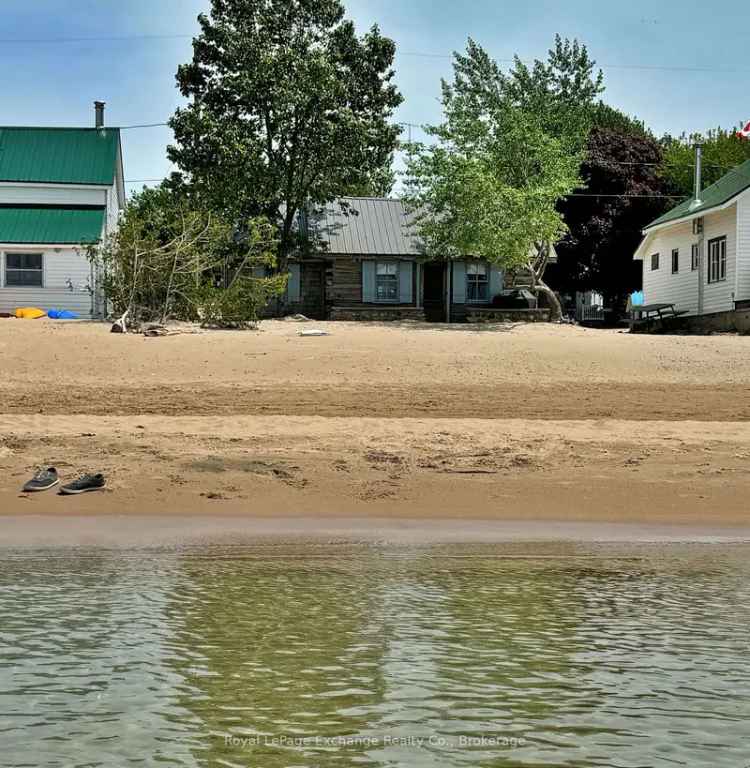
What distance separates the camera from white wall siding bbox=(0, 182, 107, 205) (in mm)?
Answer: 35156

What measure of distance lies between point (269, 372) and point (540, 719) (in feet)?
46.5

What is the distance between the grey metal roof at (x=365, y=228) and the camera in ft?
130

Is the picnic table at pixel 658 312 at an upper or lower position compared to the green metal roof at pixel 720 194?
lower

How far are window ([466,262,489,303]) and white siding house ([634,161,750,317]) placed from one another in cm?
612

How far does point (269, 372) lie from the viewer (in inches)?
707

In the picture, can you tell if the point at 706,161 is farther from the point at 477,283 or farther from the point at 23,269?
the point at 23,269

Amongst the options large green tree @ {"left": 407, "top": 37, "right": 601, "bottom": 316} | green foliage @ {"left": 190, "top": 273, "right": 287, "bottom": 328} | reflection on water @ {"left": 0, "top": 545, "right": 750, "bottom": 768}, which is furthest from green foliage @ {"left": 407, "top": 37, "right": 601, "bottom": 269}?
reflection on water @ {"left": 0, "top": 545, "right": 750, "bottom": 768}

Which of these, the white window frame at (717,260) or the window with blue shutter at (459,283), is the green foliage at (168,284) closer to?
the white window frame at (717,260)

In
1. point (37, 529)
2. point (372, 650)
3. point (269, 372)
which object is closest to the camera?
point (372, 650)

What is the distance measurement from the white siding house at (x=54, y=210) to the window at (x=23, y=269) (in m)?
0.03

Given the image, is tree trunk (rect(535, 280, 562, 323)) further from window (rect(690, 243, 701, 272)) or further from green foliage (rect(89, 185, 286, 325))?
green foliage (rect(89, 185, 286, 325))

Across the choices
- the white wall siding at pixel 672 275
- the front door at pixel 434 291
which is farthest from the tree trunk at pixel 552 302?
the front door at pixel 434 291

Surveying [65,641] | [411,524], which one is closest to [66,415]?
[411,524]

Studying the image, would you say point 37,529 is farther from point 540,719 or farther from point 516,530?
point 540,719
